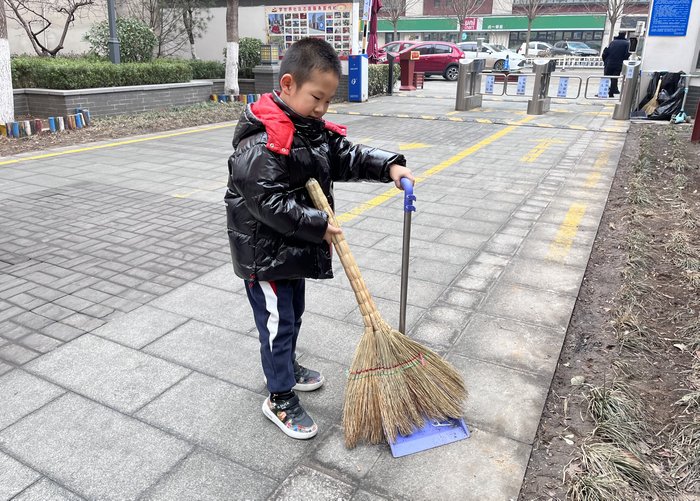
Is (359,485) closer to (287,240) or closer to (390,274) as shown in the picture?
(287,240)

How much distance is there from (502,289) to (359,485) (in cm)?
199

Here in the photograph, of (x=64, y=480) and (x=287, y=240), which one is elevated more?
(x=287, y=240)

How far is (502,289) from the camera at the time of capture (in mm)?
3646

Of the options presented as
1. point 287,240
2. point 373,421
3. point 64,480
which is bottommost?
point 64,480

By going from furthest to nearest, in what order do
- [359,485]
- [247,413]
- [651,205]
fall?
[651,205], [247,413], [359,485]

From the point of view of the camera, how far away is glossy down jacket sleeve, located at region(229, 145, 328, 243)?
1.95 meters

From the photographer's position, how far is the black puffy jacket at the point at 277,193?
1.96 m

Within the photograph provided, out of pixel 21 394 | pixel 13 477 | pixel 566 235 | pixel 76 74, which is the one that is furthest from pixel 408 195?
pixel 76 74

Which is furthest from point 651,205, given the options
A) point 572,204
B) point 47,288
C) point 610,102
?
point 610,102

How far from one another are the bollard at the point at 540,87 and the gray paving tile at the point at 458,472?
437 inches

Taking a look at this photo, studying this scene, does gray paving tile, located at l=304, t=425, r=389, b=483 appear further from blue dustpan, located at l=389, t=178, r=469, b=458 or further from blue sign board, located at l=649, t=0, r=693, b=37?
blue sign board, located at l=649, t=0, r=693, b=37

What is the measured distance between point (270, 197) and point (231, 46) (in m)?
11.7

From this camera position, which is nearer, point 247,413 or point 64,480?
point 64,480

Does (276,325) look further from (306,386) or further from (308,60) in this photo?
(308,60)
